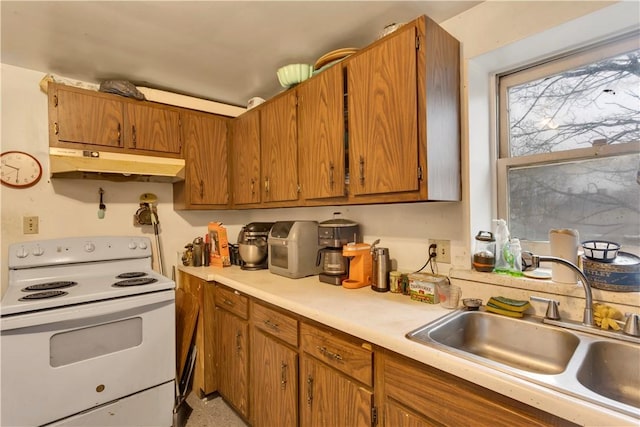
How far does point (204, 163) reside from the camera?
2.47 metres

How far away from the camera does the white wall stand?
4.54ft

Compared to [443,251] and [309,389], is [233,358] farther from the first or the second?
[443,251]

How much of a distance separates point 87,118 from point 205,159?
2.59ft

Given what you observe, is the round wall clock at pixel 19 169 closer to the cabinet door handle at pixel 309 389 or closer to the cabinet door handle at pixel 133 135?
the cabinet door handle at pixel 133 135

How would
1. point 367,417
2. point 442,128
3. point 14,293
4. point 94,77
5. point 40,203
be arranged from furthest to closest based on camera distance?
point 94,77 → point 40,203 → point 14,293 → point 442,128 → point 367,417

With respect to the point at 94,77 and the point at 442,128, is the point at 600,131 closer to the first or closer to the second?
the point at 442,128

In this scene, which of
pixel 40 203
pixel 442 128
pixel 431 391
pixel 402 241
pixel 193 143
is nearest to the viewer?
pixel 431 391

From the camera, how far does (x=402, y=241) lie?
1.75 meters

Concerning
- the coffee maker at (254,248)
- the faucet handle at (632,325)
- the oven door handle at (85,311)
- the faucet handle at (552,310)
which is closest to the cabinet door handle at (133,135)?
the coffee maker at (254,248)

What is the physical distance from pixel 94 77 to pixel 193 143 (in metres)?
0.78

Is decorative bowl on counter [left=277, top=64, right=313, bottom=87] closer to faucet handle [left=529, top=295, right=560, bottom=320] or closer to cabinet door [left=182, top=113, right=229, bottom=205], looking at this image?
cabinet door [left=182, top=113, right=229, bottom=205]

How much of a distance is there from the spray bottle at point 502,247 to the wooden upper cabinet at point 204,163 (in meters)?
2.03

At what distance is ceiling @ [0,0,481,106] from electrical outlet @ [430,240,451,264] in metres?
1.16

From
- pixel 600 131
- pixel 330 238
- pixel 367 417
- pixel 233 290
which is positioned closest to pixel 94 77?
pixel 233 290
